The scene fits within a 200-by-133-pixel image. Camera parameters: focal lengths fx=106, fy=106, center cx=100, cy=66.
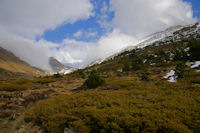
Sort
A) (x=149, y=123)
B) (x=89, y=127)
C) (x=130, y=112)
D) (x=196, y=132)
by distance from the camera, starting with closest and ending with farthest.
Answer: (x=196, y=132)
(x=149, y=123)
(x=89, y=127)
(x=130, y=112)

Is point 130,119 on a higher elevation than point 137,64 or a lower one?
lower

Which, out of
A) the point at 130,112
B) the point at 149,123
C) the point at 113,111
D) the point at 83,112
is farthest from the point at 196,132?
the point at 83,112

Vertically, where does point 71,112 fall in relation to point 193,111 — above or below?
below

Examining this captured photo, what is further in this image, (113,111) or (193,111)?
(113,111)

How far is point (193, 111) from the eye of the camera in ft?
18.1

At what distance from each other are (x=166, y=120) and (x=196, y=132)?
3.60ft

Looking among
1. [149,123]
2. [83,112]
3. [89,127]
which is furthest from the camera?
[83,112]

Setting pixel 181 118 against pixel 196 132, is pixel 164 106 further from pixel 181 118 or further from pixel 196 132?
pixel 196 132

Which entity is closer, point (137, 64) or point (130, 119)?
point (130, 119)

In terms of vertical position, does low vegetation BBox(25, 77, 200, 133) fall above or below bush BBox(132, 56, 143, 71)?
below

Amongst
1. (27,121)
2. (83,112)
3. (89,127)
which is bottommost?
(27,121)

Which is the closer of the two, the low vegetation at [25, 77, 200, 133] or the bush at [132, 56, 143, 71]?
the low vegetation at [25, 77, 200, 133]

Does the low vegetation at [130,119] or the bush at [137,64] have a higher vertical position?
the bush at [137,64]

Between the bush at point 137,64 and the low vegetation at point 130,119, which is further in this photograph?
the bush at point 137,64
